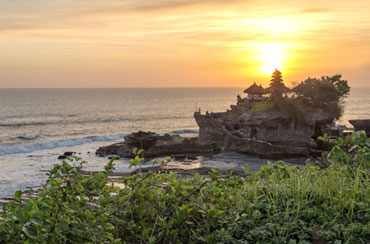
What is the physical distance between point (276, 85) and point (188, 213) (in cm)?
5507

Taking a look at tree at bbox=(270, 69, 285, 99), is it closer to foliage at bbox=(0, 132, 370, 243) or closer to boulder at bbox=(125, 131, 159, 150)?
boulder at bbox=(125, 131, 159, 150)

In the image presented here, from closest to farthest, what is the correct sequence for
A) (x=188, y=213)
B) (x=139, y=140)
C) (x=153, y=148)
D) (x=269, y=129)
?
(x=188, y=213)
(x=139, y=140)
(x=153, y=148)
(x=269, y=129)

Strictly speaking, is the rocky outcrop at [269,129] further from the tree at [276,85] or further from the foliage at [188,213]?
the foliage at [188,213]

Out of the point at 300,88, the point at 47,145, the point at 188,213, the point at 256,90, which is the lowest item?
the point at 47,145

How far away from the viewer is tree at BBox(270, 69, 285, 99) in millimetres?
56062

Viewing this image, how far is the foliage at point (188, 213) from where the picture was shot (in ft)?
14.4

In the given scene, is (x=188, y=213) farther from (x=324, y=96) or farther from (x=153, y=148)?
(x=324, y=96)

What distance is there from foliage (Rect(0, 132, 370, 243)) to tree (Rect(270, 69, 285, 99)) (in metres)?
51.5

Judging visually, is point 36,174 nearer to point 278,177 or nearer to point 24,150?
point 24,150

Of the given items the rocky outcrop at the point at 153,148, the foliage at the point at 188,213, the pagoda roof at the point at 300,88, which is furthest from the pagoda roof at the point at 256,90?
the foliage at the point at 188,213

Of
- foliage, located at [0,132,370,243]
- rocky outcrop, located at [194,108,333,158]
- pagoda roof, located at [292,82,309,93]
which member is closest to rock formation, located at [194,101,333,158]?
rocky outcrop, located at [194,108,333,158]

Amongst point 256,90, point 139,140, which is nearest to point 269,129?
point 256,90

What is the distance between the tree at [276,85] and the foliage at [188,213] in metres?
51.5

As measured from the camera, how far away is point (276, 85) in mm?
57812
